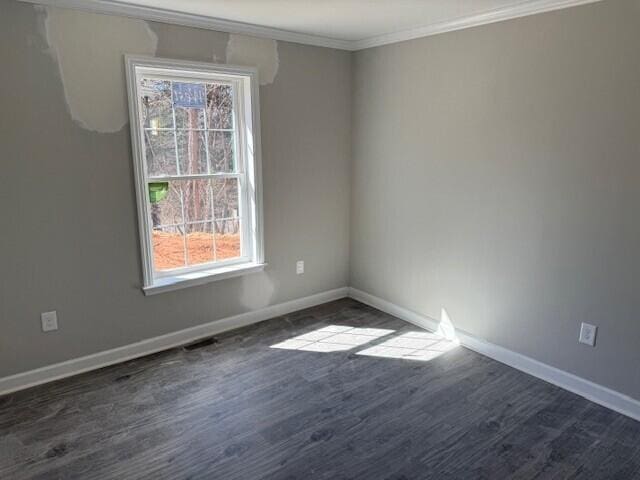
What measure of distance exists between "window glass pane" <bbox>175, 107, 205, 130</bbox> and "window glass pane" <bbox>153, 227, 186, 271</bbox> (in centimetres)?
73

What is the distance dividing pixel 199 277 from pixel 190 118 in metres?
1.13

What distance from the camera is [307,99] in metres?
3.63

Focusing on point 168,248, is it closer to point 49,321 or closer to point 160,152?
point 160,152

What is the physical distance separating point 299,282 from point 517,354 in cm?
180

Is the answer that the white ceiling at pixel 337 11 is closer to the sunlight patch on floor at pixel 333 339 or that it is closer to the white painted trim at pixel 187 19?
the white painted trim at pixel 187 19

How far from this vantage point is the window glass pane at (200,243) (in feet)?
11.0

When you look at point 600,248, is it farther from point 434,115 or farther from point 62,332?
point 62,332

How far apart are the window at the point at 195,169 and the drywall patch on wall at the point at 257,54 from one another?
0.08 metres

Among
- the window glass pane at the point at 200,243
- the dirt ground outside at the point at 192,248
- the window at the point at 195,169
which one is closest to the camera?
the window at the point at 195,169

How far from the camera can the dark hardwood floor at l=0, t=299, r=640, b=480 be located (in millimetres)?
2094

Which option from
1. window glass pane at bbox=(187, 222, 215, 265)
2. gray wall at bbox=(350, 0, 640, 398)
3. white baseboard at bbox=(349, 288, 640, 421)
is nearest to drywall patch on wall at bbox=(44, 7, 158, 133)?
window glass pane at bbox=(187, 222, 215, 265)

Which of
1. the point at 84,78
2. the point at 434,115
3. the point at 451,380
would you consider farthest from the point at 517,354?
the point at 84,78

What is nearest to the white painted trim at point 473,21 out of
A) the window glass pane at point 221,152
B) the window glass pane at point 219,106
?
the window glass pane at point 219,106

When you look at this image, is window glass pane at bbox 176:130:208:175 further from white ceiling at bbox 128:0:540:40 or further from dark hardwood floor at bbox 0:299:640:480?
dark hardwood floor at bbox 0:299:640:480
